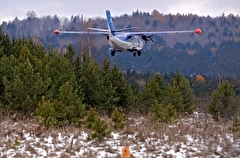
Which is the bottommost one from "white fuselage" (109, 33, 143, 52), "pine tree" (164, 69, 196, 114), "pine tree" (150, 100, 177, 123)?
"pine tree" (164, 69, 196, 114)

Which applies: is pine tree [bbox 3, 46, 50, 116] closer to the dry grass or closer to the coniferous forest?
the coniferous forest

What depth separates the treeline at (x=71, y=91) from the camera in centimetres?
1588

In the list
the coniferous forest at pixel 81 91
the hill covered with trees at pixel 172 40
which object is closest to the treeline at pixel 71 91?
the coniferous forest at pixel 81 91

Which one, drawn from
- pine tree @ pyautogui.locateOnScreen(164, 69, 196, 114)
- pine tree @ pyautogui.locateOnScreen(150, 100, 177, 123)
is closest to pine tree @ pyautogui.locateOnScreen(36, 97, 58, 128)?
pine tree @ pyautogui.locateOnScreen(150, 100, 177, 123)

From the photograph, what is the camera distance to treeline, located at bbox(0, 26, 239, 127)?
15.9 m

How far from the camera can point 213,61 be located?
163 meters

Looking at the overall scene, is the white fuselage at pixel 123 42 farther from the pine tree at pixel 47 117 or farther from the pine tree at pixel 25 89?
the pine tree at pixel 47 117

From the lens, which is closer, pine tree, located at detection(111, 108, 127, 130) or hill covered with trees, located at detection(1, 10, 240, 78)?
pine tree, located at detection(111, 108, 127, 130)

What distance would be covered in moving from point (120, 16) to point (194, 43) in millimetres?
35136

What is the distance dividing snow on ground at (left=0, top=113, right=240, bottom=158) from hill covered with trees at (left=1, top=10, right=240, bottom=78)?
121223mm

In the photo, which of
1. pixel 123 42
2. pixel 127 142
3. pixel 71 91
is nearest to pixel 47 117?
pixel 71 91

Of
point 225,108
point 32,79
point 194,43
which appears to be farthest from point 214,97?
point 194,43

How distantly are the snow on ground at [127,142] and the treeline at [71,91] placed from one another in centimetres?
101

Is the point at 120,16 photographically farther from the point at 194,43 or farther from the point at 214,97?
the point at 214,97
